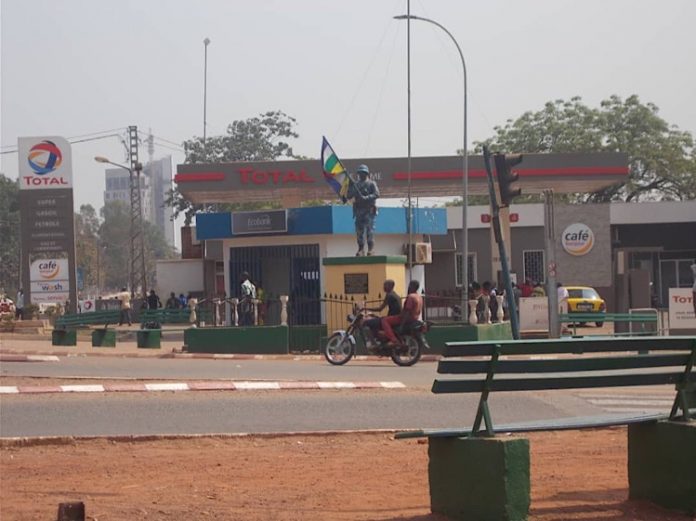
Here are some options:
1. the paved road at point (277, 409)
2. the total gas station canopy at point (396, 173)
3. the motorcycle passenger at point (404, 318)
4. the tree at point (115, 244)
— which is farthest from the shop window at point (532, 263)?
the tree at point (115, 244)

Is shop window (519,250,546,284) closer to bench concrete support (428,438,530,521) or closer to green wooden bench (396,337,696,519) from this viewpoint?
green wooden bench (396,337,696,519)

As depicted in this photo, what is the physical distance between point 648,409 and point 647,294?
18214 mm

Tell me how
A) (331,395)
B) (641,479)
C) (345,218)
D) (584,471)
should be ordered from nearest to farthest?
(641,479)
(584,471)
(331,395)
(345,218)

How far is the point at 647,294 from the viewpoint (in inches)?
1256

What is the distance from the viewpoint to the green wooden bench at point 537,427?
23.5ft

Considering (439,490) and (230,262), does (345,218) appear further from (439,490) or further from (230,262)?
(439,490)

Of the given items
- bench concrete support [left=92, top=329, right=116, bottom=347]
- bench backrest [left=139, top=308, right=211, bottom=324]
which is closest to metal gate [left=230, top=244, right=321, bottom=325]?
bench backrest [left=139, top=308, right=211, bottom=324]

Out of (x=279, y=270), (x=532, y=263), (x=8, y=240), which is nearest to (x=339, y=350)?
(x=279, y=270)

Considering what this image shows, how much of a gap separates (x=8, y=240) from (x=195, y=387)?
82166mm

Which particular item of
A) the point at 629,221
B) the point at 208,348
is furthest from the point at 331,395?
the point at 629,221

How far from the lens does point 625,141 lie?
76938 millimetres

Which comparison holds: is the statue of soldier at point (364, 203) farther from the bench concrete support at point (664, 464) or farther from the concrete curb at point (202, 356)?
the bench concrete support at point (664, 464)

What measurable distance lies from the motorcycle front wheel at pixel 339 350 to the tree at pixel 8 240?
74.1 meters

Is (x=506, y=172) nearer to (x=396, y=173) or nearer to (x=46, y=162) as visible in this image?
(x=396, y=173)
